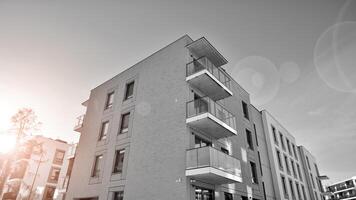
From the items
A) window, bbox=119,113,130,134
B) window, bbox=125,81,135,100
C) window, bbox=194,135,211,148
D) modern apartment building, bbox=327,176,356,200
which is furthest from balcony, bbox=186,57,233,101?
modern apartment building, bbox=327,176,356,200

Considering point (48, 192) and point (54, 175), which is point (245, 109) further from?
point (54, 175)

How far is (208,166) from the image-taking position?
1087 cm

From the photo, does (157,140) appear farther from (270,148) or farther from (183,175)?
(270,148)

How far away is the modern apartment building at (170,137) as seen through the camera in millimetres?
12182

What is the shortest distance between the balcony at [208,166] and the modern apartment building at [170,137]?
0.17 ft

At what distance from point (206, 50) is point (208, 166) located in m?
8.92

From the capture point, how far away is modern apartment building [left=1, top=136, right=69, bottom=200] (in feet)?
108

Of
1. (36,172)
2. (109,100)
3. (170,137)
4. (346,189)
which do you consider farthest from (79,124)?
(346,189)

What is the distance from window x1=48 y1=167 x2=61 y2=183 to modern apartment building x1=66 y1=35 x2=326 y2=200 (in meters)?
22.3

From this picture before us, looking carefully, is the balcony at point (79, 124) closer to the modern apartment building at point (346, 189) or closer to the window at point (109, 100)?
the window at point (109, 100)

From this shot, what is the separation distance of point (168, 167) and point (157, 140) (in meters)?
2.12

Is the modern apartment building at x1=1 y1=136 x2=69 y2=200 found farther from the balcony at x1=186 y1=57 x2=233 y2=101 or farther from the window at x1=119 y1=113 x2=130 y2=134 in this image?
the balcony at x1=186 y1=57 x2=233 y2=101

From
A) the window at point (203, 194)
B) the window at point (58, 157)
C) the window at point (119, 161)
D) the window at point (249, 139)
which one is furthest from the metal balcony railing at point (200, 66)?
the window at point (58, 157)

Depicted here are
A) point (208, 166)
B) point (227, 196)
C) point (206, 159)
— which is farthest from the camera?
point (227, 196)
